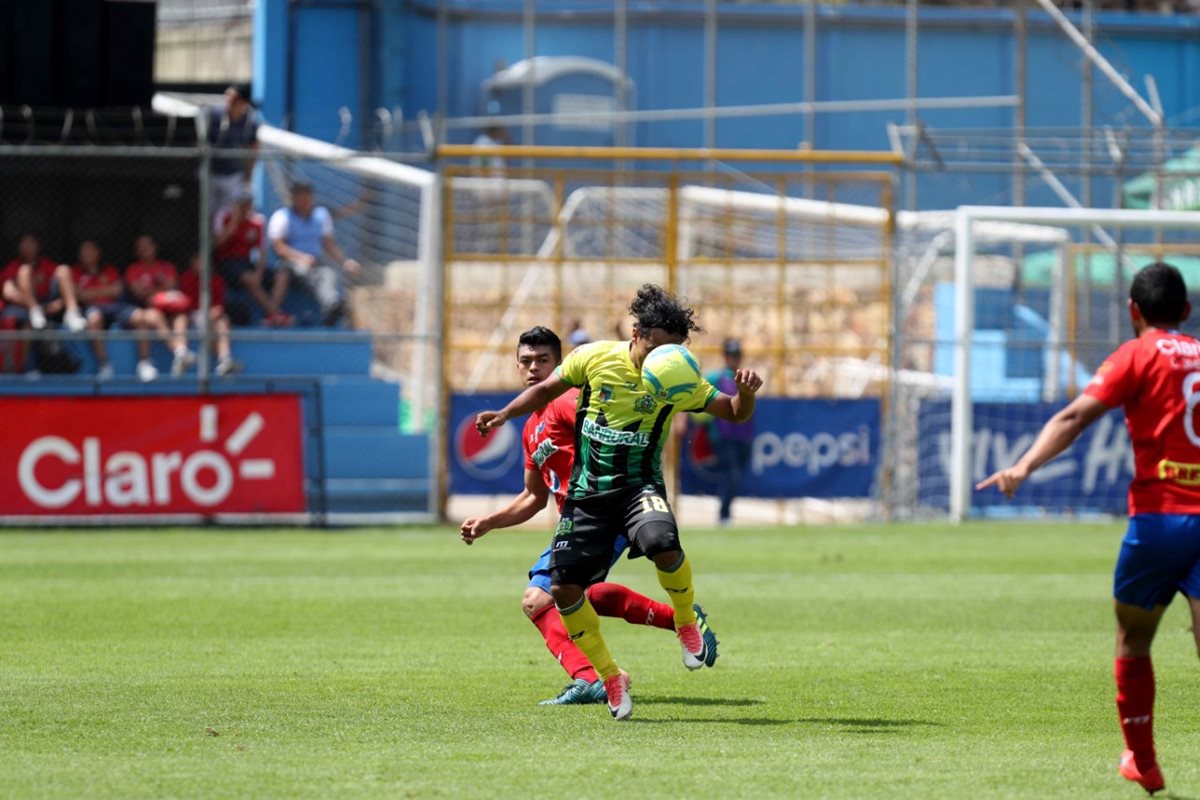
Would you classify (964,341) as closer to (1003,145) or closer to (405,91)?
Answer: (1003,145)

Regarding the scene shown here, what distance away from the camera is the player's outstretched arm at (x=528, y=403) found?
8.00m

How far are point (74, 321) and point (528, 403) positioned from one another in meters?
12.8

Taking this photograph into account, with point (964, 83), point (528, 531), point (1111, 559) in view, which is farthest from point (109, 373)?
point (964, 83)

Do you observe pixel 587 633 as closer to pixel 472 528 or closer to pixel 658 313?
pixel 472 528

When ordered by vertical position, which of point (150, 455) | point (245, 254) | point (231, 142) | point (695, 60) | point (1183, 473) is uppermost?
point (695, 60)

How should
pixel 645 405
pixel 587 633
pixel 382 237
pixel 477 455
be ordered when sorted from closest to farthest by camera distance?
Result: pixel 645 405 → pixel 587 633 → pixel 477 455 → pixel 382 237

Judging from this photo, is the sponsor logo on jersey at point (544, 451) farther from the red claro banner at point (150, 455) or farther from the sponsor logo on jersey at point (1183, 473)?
the red claro banner at point (150, 455)

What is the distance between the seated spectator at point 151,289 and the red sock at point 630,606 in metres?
11.6

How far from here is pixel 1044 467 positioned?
68.0ft

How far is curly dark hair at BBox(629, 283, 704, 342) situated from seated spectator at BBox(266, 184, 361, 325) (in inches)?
527

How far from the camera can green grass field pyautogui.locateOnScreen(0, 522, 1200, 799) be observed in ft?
22.0

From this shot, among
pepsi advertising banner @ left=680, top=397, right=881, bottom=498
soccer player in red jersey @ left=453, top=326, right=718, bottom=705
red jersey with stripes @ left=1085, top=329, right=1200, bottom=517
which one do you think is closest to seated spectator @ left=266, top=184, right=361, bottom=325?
pepsi advertising banner @ left=680, top=397, right=881, bottom=498

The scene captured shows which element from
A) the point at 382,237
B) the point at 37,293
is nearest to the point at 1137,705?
the point at 37,293

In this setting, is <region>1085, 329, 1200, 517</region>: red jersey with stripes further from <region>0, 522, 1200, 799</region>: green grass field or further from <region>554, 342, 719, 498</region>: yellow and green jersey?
<region>554, 342, 719, 498</region>: yellow and green jersey
